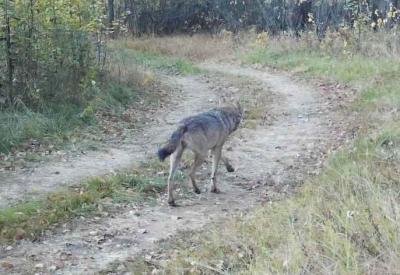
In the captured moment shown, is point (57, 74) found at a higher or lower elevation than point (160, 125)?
higher

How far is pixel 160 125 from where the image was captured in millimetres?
11633

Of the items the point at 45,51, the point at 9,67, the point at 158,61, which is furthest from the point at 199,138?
the point at 158,61

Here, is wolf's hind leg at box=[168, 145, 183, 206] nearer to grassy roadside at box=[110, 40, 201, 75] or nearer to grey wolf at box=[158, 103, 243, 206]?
grey wolf at box=[158, 103, 243, 206]

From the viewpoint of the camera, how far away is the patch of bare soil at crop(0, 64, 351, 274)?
19.2ft

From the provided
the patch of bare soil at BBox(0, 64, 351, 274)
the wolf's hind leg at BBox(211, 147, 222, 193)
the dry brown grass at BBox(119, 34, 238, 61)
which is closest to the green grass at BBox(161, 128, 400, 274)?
the patch of bare soil at BBox(0, 64, 351, 274)

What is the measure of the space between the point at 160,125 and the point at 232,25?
1587 centimetres

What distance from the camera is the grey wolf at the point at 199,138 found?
23.2ft

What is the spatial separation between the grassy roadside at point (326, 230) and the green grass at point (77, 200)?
1.49 metres

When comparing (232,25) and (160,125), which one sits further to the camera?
(232,25)

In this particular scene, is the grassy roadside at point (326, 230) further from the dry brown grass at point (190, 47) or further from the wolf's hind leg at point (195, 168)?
the dry brown grass at point (190, 47)

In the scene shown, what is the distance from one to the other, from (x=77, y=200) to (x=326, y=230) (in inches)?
136

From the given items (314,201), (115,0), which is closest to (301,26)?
(115,0)

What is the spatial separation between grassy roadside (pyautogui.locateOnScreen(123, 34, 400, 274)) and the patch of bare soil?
52 cm

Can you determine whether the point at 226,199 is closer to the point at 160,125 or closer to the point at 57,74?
the point at 160,125
